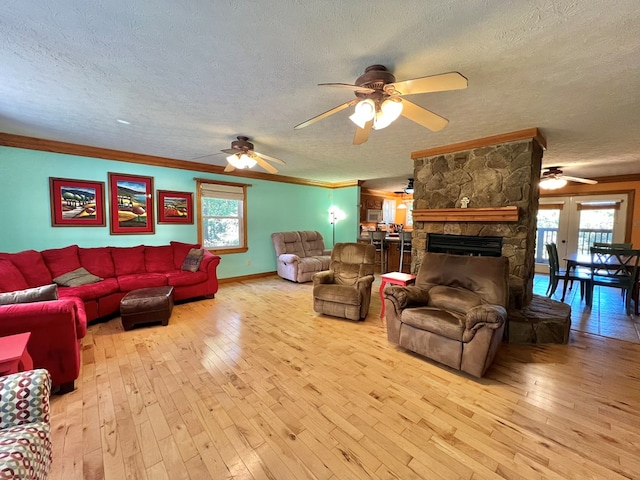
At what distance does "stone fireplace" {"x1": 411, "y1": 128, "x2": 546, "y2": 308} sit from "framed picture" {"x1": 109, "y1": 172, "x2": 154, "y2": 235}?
15.1 ft

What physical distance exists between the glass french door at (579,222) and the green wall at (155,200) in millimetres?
4879

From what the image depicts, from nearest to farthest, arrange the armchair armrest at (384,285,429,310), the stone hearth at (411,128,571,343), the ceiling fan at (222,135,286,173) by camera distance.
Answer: the armchair armrest at (384,285,429,310)
the stone hearth at (411,128,571,343)
the ceiling fan at (222,135,286,173)

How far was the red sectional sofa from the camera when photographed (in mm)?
2018

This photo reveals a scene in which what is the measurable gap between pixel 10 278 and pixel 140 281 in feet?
4.12

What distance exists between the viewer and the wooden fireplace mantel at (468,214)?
3201 millimetres

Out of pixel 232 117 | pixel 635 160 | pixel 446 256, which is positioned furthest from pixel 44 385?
pixel 635 160

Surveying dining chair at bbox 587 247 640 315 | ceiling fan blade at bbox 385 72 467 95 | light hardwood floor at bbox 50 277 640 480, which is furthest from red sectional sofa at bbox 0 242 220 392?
dining chair at bbox 587 247 640 315

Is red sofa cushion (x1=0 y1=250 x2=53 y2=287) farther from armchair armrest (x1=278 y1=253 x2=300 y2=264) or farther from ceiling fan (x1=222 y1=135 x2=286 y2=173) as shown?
armchair armrest (x1=278 y1=253 x2=300 y2=264)

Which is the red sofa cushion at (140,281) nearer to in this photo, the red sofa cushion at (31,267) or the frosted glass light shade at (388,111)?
the red sofa cushion at (31,267)

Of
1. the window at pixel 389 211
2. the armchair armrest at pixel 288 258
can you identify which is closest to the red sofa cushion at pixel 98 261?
the armchair armrest at pixel 288 258

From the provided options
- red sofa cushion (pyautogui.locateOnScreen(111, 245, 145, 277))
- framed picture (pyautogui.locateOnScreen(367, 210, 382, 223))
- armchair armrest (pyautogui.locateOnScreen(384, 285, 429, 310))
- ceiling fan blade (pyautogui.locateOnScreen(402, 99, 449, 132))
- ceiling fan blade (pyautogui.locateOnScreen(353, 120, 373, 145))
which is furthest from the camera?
framed picture (pyautogui.locateOnScreen(367, 210, 382, 223))

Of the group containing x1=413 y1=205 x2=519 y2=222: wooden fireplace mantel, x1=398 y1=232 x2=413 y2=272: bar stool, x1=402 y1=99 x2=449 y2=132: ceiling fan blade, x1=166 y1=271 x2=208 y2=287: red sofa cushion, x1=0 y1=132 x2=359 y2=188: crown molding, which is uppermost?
x1=0 y1=132 x2=359 y2=188: crown molding

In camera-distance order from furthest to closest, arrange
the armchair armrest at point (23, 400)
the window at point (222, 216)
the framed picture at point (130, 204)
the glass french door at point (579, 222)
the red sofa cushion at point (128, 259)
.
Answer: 1. the glass french door at point (579, 222)
2. the window at point (222, 216)
3. the framed picture at point (130, 204)
4. the red sofa cushion at point (128, 259)
5. the armchair armrest at point (23, 400)

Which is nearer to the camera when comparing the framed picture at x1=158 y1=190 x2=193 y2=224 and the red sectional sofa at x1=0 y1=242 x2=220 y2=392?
the red sectional sofa at x1=0 y1=242 x2=220 y2=392
